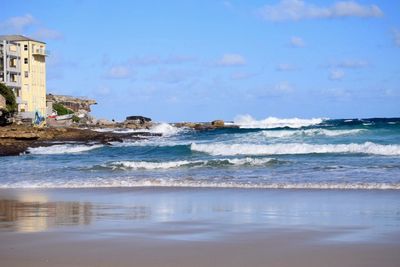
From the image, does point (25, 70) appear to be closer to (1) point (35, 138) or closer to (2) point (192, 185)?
(1) point (35, 138)

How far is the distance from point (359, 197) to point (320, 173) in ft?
18.7

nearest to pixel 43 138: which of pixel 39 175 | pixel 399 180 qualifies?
pixel 39 175

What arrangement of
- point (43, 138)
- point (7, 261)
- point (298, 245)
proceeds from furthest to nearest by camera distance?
point (43, 138) → point (298, 245) → point (7, 261)

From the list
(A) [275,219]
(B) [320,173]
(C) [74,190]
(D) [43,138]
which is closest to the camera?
(A) [275,219]

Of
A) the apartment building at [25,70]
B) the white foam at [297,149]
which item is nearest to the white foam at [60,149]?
the white foam at [297,149]

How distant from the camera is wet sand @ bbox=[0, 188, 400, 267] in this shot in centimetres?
629

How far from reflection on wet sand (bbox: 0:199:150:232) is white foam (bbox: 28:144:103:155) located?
69.1 ft

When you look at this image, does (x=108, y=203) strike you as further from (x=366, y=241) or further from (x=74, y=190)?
(x=366, y=241)

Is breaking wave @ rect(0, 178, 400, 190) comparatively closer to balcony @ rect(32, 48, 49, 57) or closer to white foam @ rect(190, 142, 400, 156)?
white foam @ rect(190, 142, 400, 156)

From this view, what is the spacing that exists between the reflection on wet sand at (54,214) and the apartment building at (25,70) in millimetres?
56476

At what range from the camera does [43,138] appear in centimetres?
3997

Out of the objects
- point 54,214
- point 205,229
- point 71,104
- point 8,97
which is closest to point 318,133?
point 8,97

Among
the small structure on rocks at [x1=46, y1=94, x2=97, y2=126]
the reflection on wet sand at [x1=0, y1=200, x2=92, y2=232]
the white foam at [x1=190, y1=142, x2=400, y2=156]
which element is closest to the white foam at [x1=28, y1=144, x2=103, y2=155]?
A: the white foam at [x1=190, y1=142, x2=400, y2=156]

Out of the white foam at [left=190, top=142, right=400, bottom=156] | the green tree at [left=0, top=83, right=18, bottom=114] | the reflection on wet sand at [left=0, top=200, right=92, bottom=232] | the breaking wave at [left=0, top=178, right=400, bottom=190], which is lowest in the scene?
the reflection on wet sand at [left=0, top=200, right=92, bottom=232]
